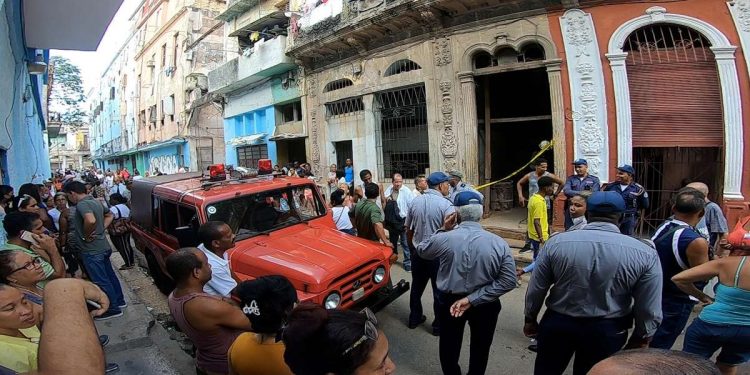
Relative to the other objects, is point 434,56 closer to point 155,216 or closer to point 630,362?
point 155,216

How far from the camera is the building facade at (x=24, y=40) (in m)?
5.88

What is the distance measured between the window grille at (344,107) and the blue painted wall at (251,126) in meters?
3.71

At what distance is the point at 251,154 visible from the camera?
18.1 m

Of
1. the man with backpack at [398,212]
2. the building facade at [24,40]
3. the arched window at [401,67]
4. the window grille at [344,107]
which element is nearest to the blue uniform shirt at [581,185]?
the man with backpack at [398,212]

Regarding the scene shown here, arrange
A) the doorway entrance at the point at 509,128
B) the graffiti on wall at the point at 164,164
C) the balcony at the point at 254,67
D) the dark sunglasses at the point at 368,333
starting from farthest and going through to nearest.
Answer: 1. the graffiti on wall at the point at 164,164
2. the balcony at the point at 254,67
3. the doorway entrance at the point at 509,128
4. the dark sunglasses at the point at 368,333

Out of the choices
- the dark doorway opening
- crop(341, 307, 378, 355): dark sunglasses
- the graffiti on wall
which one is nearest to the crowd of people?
crop(341, 307, 378, 355): dark sunglasses

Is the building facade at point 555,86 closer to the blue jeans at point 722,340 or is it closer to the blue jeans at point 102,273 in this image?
the blue jeans at point 722,340

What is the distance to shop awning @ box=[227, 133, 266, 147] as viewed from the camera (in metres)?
16.9

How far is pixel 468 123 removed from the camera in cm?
922

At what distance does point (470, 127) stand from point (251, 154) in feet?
38.5

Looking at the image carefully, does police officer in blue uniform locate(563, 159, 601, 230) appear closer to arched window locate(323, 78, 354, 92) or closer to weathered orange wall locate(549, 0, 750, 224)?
weathered orange wall locate(549, 0, 750, 224)

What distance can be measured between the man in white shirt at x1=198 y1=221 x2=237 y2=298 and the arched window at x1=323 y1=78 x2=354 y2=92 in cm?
969

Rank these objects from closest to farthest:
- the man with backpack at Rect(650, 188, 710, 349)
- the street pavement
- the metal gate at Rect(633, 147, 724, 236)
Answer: the man with backpack at Rect(650, 188, 710, 349) < the street pavement < the metal gate at Rect(633, 147, 724, 236)

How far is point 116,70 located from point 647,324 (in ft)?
157
